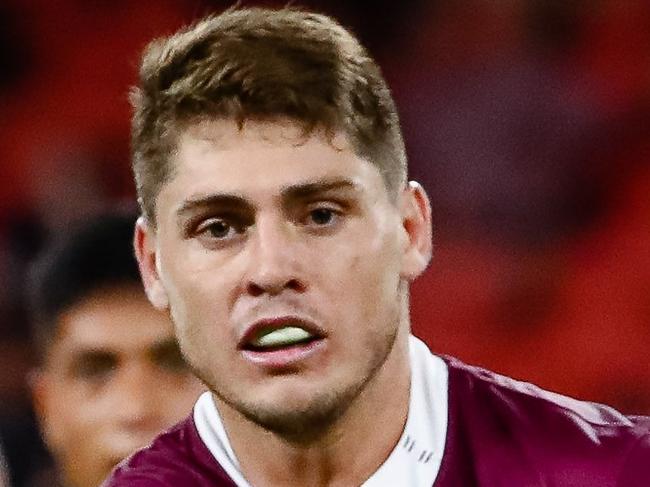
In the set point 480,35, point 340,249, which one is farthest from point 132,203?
point 340,249

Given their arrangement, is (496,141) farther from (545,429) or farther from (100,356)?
(545,429)

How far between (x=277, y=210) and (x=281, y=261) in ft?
0.17

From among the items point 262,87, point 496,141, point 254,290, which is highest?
point 262,87

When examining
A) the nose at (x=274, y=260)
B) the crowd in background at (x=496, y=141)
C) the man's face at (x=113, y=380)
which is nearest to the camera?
the nose at (x=274, y=260)

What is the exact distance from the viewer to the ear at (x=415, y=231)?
40.9 inches

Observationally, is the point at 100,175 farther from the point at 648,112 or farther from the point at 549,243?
the point at 648,112

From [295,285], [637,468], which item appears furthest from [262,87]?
[637,468]

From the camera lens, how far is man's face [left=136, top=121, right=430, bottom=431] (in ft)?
3.01

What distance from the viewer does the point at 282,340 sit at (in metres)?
0.91

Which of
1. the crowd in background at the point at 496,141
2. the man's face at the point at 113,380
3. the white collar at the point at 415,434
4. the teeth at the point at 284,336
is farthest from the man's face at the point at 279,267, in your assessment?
the crowd in background at the point at 496,141

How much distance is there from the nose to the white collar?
0.76 feet

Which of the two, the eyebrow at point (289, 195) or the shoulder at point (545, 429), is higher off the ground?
the eyebrow at point (289, 195)

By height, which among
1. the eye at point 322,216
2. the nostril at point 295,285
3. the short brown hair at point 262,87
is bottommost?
the nostril at point 295,285

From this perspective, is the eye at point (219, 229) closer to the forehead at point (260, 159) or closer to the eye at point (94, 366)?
the forehead at point (260, 159)
